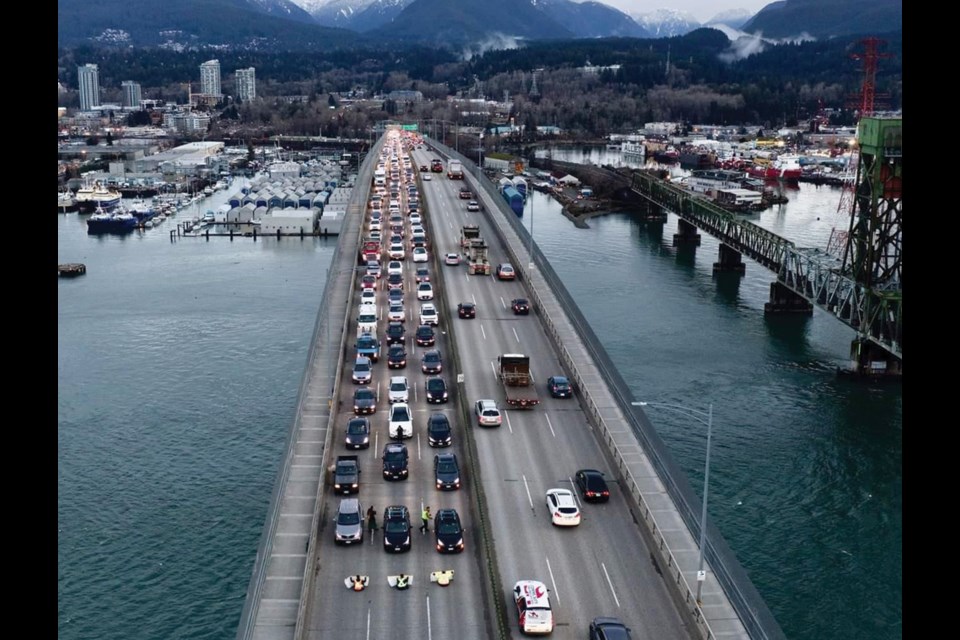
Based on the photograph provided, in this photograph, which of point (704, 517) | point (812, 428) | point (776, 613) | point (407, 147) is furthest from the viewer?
point (407, 147)

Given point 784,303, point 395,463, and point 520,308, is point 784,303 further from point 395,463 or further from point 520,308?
point 395,463

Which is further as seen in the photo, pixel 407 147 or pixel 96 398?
pixel 407 147

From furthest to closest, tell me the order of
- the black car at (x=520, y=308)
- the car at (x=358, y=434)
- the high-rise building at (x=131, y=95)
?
1. the high-rise building at (x=131, y=95)
2. the black car at (x=520, y=308)
3. the car at (x=358, y=434)

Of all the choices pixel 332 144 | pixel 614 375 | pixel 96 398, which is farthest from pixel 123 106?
pixel 614 375

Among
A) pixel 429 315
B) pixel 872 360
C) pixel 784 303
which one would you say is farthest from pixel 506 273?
pixel 784 303

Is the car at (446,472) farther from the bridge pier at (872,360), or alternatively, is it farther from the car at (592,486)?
the bridge pier at (872,360)

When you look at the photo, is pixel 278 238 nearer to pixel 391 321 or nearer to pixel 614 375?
pixel 391 321

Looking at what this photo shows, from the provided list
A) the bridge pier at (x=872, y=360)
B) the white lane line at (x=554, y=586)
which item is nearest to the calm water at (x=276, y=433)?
the bridge pier at (x=872, y=360)
